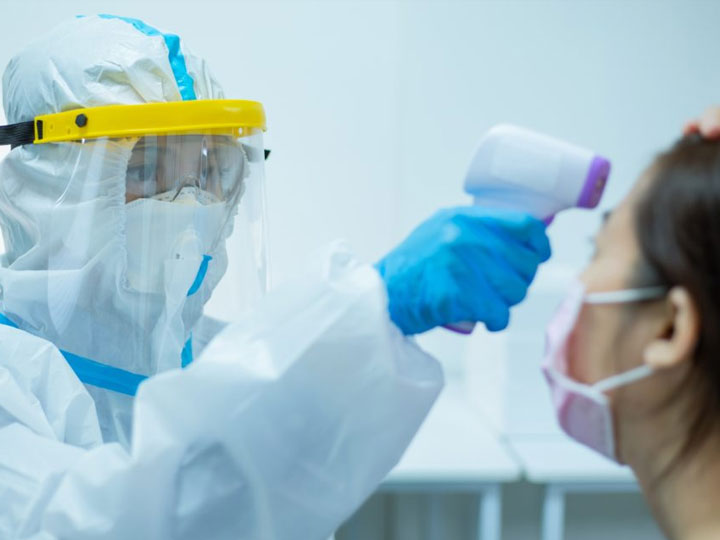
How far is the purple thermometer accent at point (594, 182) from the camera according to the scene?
0.79 m

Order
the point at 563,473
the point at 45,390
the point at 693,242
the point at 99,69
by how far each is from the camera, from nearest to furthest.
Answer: the point at 693,242 < the point at 45,390 < the point at 99,69 < the point at 563,473

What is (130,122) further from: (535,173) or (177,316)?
(535,173)

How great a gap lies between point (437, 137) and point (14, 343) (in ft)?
5.02

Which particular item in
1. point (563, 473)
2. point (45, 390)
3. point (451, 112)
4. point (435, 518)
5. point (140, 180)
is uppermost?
point (451, 112)

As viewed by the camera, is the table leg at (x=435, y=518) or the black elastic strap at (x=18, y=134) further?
the table leg at (x=435, y=518)

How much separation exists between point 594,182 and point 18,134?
3.00 feet

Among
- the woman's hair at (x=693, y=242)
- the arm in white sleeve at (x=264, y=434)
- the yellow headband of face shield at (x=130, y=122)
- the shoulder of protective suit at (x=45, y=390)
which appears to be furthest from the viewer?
the yellow headband of face shield at (x=130, y=122)

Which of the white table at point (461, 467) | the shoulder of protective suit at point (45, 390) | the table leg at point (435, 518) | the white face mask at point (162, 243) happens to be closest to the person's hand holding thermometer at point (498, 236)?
the white face mask at point (162, 243)

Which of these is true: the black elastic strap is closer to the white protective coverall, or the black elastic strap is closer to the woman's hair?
the white protective coverall

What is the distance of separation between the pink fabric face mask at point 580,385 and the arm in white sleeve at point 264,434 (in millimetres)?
181

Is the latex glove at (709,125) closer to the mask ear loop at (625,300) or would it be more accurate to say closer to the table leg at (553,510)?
the mask ear loop at (625,300)

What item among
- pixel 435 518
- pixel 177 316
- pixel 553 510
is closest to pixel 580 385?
pixel 177 316

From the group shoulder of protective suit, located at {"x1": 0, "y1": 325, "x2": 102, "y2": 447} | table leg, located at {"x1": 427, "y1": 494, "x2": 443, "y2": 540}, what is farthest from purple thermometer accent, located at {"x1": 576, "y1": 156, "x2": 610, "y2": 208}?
table leg, located at {"x1": 427, "y1": 494, "x2": 443, "y2": 540}

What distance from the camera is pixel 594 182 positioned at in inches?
31.2
